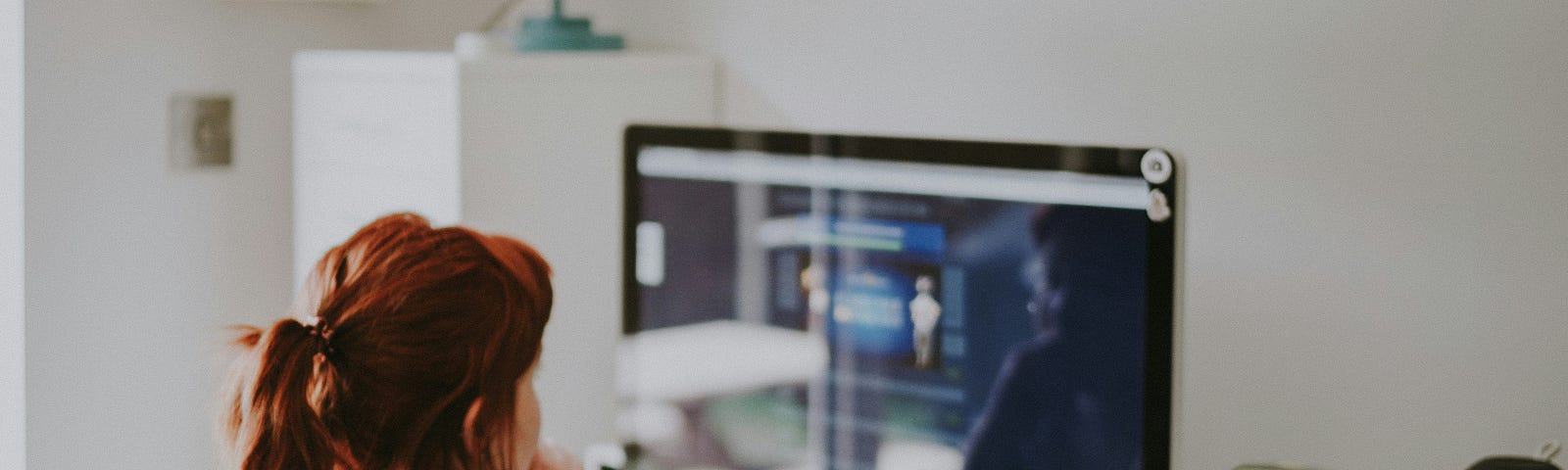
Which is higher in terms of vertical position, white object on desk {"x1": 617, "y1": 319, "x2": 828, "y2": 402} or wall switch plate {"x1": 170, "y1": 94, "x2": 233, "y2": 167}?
wall switch plate {"x1": 170, "y1": 94, "x2": 233, "y2": 167}

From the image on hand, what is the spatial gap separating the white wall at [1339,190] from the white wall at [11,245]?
3.19 ft

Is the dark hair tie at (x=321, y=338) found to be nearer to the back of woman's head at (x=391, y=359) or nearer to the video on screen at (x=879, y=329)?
the back of woman's head at (x=391, y=359)

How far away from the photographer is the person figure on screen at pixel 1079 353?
1087 millimetres

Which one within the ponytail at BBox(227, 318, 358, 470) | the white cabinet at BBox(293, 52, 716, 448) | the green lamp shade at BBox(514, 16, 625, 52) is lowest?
the ponytail at BBox(227, 318, 358, 470)

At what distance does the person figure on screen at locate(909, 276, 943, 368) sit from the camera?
1.20 meters

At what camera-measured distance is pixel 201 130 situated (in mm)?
1701

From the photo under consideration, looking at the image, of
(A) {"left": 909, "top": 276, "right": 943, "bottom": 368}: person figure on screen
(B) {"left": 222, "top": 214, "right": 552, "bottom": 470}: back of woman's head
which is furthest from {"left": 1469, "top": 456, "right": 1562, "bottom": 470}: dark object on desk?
(B) {"left": 222, "top": 214, "right": 552, "bottom": 470}: back of woman's head

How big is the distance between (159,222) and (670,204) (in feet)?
2.28

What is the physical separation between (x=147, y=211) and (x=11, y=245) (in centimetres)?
15

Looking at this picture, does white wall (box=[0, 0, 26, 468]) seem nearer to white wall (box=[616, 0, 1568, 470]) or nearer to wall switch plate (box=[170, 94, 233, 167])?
wall switch plate (box=[170, 94, 233, 167])

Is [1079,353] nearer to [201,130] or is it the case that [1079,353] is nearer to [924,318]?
[924,318]

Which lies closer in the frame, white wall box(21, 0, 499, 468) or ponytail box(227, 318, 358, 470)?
ponytail box(227, 318, 358, 470)

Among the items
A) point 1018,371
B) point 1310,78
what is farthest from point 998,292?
point 1310,78

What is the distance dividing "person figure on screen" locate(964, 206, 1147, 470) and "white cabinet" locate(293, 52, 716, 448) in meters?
0.51
